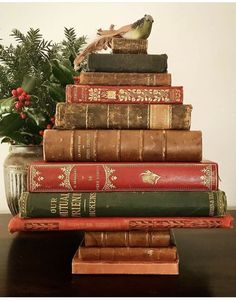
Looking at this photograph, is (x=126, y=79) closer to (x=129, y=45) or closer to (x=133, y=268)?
(x=129, y=45)

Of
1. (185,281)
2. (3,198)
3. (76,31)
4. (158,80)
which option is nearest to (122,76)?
(158,80)

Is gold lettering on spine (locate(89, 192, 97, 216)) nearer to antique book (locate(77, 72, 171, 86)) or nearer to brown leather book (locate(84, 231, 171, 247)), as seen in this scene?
brown leather book (locate(84, 231, 171, 247))

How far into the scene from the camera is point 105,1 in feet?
4.49

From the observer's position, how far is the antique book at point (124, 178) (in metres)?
0.64

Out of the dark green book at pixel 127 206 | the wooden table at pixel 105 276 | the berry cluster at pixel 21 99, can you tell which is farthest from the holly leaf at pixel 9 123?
the dark green book at pixel 127 206

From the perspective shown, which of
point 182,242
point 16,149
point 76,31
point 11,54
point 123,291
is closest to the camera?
point 123,291

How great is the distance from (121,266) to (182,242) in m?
0.26

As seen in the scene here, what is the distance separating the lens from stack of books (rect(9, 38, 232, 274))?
622mm

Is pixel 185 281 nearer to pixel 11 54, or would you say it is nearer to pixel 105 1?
pixel 11 54

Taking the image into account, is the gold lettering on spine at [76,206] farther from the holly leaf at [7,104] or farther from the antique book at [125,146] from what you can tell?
the holly leaf at [7,104]

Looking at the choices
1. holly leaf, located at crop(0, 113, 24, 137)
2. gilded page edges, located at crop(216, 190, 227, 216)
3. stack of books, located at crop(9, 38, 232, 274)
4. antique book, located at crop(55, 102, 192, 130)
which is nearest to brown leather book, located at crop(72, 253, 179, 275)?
stack of books, located at crop(9, 38, 232, 274)

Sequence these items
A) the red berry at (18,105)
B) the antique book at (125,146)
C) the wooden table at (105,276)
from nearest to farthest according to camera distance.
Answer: the wooden table at (105,276), the antique book at (125,146), the red berry at (18,105)

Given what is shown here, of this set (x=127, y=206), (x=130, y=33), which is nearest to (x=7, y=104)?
(x=130, y=33)

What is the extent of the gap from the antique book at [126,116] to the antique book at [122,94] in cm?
2
